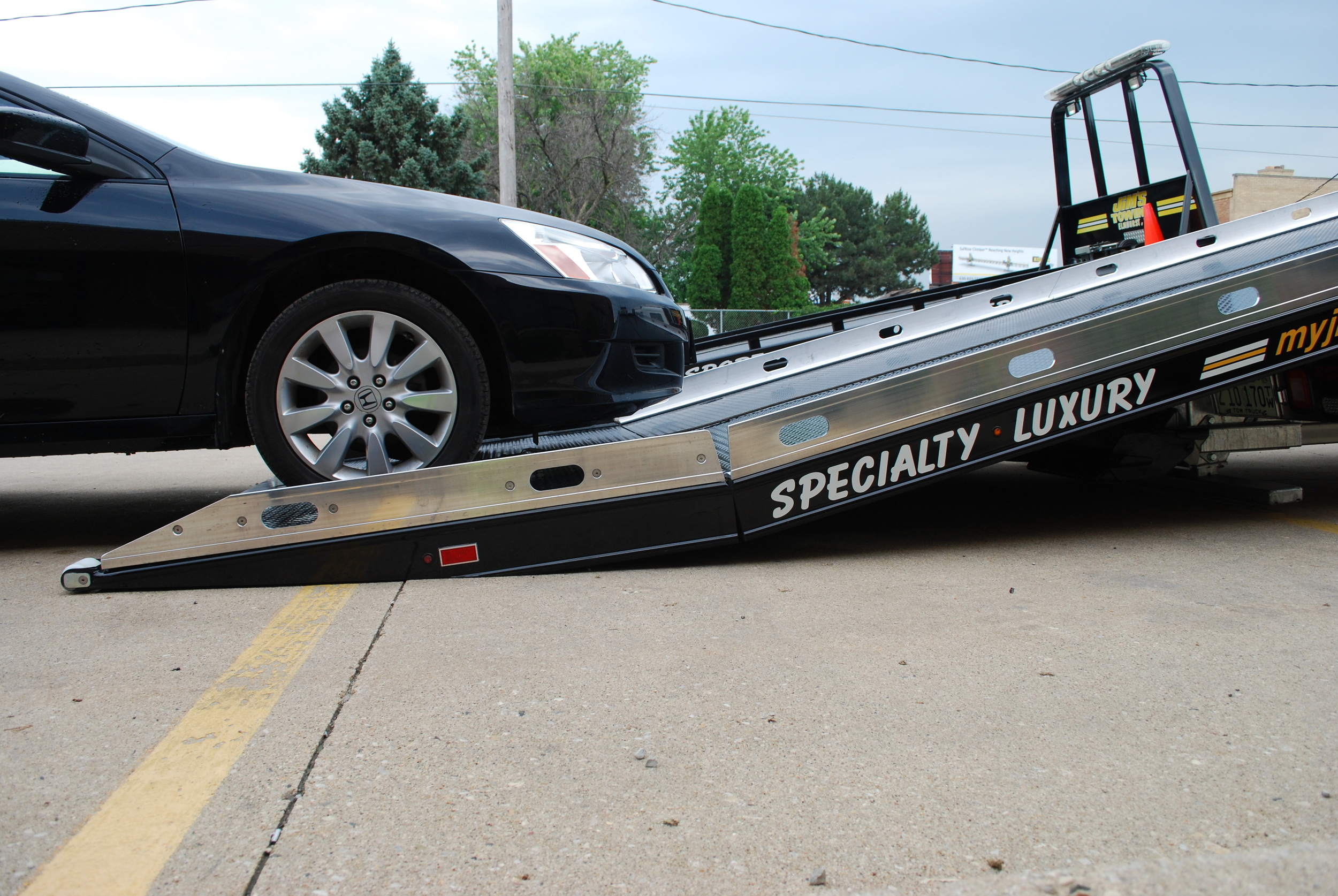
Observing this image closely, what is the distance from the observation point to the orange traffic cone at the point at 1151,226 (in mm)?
5199

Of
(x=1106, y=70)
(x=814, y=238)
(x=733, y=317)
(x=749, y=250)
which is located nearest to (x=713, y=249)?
(x=749, y=250)

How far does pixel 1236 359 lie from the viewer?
333cm

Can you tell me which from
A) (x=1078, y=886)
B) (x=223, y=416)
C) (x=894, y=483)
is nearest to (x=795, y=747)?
(x=1078, y=886)

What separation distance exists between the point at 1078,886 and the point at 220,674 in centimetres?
198

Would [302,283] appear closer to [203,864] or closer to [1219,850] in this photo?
[203,864]

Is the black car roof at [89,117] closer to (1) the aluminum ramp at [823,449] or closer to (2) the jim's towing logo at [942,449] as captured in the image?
(1) the aluminum ramp at [823,449]

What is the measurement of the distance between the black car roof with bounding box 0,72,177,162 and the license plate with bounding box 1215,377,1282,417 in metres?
4.43

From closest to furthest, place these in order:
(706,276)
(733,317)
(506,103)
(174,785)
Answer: (174,785) < (506,103) < (733,317) < (706,276)

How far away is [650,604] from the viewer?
2805 mm

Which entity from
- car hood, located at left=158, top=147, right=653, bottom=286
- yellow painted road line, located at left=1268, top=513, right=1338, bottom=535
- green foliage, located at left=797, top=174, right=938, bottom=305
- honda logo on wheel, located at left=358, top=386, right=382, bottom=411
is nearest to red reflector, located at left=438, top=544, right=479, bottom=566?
honda logo on wheel, located at left=358, top=386, right=382, bottom=411

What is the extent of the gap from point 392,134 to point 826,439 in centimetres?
2483

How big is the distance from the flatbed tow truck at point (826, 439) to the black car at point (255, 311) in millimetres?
208

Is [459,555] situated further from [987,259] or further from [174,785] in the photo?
[987,259]

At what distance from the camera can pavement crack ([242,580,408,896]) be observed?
1407mm
